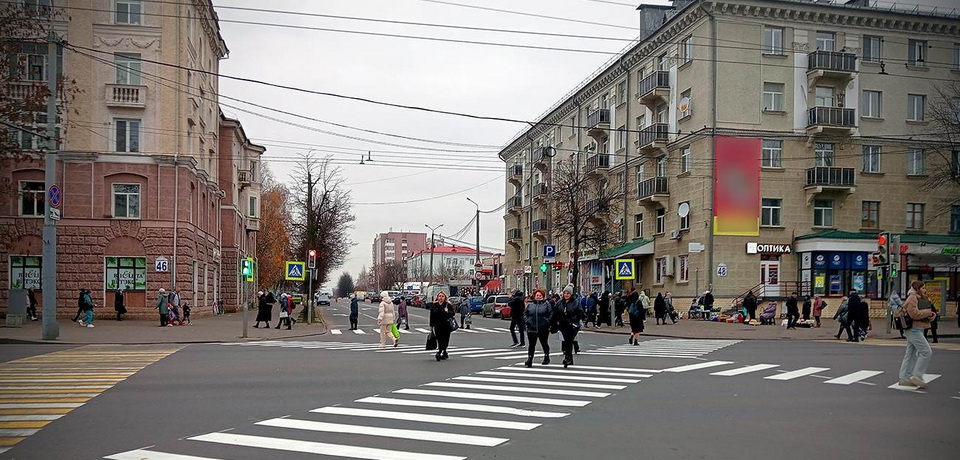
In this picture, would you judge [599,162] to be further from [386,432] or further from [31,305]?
[386,432]

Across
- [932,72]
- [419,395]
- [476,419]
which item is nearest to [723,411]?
[476,419]

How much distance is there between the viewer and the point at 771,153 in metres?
43.4

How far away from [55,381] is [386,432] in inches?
320

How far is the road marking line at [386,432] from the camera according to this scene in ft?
28.7

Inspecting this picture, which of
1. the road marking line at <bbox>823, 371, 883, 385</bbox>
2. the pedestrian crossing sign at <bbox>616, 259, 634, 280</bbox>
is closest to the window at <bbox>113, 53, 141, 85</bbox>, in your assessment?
the pedestrian crossing sign at <bbox>616, 259, 634, 280</bbox>

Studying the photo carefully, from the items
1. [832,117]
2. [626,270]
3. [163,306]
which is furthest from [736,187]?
[163,306]

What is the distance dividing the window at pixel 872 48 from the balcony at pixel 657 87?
10.8 m

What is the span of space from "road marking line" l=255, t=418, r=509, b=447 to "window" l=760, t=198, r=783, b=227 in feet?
124

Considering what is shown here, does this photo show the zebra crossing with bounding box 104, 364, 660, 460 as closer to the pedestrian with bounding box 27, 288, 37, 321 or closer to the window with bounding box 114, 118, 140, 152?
the pedestrian with bounding box 27, 288, 37, 321

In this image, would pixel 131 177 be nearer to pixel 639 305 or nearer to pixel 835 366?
pixel 639 305

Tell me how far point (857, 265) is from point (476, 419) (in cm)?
3839

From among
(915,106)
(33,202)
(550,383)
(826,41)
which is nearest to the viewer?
A: (550,383)

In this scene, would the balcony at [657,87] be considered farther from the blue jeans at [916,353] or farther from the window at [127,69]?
the blue jeans at [916,353]

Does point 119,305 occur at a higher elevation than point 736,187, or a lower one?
lower
